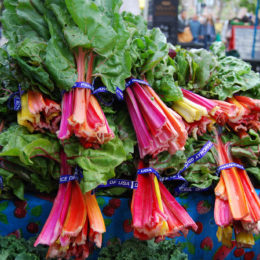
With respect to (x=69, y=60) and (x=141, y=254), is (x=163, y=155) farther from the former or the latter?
(x=69, y=60)

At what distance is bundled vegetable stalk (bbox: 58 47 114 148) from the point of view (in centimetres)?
144

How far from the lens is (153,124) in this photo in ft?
5.43

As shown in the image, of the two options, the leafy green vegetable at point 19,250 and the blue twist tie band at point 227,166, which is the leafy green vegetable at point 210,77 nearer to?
the blue twist tie band at point 227,166

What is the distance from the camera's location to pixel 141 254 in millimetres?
1563

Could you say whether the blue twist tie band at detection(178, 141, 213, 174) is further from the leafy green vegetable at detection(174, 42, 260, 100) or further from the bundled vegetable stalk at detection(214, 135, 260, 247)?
the leafy green vegetable at detection(174, 42, 260, 100)

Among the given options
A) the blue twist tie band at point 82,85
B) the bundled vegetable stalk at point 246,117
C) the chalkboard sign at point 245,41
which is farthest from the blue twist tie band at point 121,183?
the chalkboard sign at point 245,41

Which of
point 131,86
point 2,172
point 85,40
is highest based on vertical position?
point 85,40

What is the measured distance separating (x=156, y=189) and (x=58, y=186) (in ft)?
1.79

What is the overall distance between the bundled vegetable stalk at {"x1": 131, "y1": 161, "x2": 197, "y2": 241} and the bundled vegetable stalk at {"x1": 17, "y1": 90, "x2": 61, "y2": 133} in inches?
21.3

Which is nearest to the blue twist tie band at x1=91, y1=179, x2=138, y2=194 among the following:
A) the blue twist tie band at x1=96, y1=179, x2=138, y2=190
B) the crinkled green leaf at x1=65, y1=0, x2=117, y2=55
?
the blue twist tie band at x1=96, y1=179, x2=138, y2=190

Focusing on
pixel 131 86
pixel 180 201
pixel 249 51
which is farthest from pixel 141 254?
pixel 249 51

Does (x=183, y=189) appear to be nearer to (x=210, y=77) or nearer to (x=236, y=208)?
(x=236, y=208)

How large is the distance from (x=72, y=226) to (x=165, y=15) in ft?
22.7

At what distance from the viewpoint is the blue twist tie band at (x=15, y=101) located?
1.68 meters
